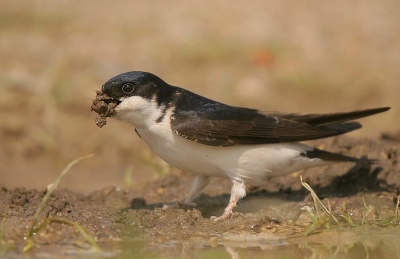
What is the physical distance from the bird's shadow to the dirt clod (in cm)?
110

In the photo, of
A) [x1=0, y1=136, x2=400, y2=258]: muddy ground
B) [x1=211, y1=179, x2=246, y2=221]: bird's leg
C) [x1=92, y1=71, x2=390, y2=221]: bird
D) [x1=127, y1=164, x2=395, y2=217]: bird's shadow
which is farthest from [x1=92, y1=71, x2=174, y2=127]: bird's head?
[x1=127, y1=164, x2=395, y2=217]: bird's shadow

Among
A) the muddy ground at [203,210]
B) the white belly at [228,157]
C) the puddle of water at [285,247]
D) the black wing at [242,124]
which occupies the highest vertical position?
the black wing at [242,124]

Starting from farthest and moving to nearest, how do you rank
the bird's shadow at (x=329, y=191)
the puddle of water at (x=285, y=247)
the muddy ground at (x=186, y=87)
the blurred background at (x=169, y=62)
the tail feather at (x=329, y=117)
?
the blurred background at (x=169, y=62), the bird's shadow at (x=329, y=191), the tail feather at (x=329, y=117), the muddy ground at (x=186, y=87), the puddle of water at (x=285, y=247)

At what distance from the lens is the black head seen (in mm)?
5727

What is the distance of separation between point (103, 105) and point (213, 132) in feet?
2.93

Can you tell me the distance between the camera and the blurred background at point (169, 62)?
9.04m

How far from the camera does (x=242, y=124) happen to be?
6141 millimetres

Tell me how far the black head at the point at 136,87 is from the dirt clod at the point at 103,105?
1.4 inches

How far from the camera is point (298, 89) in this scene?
36.5 feet

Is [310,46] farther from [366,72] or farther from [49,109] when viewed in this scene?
[49,109]

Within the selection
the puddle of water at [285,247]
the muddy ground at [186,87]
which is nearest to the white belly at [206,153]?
the muddy ground at [186,87]

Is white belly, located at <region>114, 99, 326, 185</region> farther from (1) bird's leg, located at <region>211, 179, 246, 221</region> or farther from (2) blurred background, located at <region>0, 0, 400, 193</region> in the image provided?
(2) blurred background, located at <region>0, 0, 400, 193</region>

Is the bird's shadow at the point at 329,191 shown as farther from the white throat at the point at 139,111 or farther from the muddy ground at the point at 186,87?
the white throat at the point at 139,111

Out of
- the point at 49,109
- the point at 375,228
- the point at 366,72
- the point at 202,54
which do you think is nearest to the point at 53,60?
the point at 49,109
